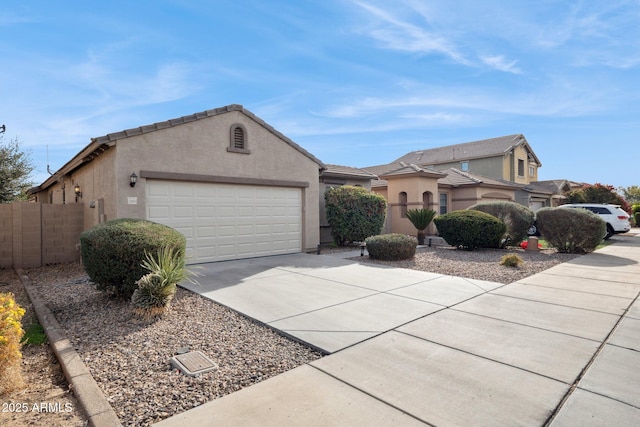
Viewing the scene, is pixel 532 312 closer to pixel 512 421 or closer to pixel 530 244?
pixel 512 421

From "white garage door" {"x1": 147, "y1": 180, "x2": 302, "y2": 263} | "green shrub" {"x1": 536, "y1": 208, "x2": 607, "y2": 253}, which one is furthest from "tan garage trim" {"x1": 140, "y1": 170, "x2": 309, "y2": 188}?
"green shrub" {"x1": 536, "y1": 208, "x2": 607, "y2": 253}

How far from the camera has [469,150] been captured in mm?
30875

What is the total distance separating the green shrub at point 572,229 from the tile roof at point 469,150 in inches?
648

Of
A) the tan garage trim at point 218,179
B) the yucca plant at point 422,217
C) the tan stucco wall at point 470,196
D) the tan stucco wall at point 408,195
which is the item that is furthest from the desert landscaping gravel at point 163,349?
the tan stucco wall at point 470,196

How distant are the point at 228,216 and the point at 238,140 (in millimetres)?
2436

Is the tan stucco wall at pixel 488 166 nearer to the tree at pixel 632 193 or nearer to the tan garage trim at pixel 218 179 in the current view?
the tan garage trim at pixel 218 179

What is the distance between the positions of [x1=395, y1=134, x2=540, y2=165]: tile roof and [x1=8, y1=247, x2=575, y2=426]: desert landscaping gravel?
28213mm

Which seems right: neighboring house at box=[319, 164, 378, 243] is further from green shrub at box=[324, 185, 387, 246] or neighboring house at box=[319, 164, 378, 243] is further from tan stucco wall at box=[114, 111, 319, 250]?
tan stucco wall at box=[114, 111, 319, 250]

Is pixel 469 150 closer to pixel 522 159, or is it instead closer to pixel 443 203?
pixel 522 159

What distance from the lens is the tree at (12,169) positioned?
1773 cm

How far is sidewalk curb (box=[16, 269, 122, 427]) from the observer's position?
2.85 m

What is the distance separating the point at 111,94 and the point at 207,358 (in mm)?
11305

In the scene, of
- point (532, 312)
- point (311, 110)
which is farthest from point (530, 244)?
point (311, 110)

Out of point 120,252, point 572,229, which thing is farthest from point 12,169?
point 572,229
